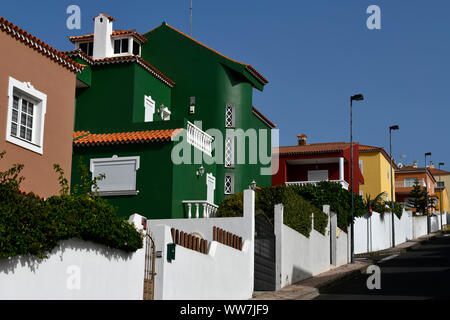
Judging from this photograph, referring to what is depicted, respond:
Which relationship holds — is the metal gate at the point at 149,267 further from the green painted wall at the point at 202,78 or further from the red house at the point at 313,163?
the red house at the point at 313,163

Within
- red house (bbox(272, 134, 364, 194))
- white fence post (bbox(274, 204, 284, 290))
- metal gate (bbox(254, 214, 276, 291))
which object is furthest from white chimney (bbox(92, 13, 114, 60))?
red house (bbox(272, 134, 364, 194))

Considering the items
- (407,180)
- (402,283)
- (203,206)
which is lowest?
(402,283)

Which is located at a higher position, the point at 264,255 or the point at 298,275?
the point at 264,255

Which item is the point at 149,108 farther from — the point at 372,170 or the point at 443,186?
the point at 443,186

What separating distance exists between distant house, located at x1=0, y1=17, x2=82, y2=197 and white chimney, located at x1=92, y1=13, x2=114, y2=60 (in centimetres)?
1264

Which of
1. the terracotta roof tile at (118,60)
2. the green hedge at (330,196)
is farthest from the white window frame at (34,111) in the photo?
the green hedge at (330,196)

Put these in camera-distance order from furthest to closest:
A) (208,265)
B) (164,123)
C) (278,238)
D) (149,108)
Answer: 1. (149,108)
2. (164,123)
3. (278,238)
4. (208,265)

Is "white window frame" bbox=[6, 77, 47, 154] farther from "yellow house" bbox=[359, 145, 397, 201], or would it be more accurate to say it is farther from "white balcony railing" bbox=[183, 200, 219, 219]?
"yellow house" bbox=[359, 145, 397, 201]

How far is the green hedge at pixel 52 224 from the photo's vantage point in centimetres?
1102

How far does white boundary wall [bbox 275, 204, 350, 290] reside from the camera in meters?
24.4

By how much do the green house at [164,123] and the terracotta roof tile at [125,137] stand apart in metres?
0.05

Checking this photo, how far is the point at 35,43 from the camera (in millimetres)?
19688

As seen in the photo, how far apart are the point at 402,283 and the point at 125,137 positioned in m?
12.8

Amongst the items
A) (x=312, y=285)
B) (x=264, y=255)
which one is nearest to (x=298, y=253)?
(x=312, y=285)
